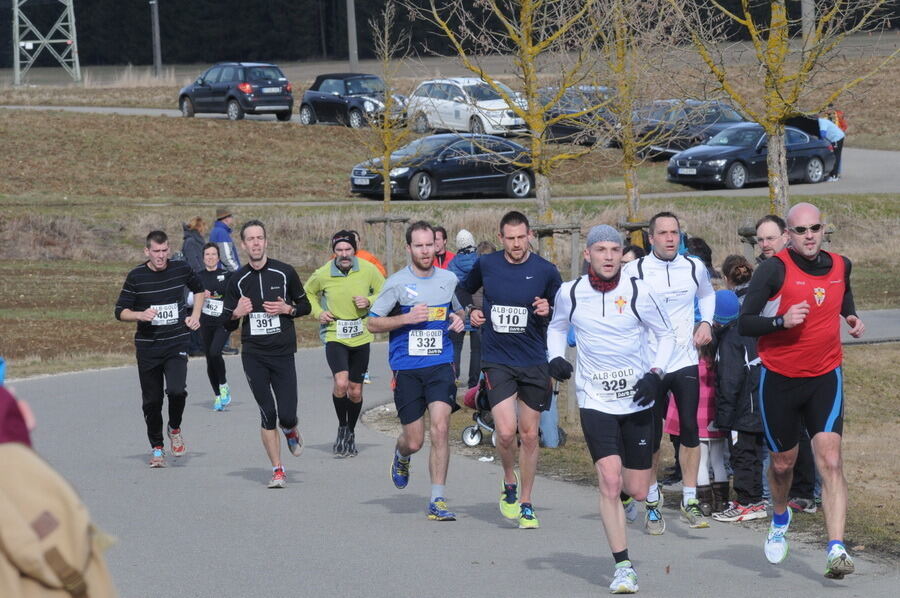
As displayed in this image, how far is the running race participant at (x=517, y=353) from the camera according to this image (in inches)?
384

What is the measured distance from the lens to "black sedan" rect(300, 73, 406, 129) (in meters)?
45.9

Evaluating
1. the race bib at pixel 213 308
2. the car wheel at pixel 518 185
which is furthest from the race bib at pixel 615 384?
the car wheel at pixel 518 185

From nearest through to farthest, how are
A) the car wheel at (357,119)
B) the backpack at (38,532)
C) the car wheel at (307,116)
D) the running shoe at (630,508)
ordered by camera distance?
the backpack at (38,532) → the running shoe at (630,508) → the car wheel at (357,119) → the car wheel at (307,116)

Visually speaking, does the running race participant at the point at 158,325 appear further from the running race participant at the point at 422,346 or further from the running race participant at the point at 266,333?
the running race participant at the point at 422,346

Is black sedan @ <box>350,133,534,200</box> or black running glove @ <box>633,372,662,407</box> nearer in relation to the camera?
black running glove @ <box>633,372,662,407</box>

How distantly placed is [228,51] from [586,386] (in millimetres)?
93672

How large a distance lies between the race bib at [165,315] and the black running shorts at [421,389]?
3.00 meters

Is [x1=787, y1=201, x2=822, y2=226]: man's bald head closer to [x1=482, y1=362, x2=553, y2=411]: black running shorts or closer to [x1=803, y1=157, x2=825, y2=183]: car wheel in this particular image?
[x1=482, y1=362, x2=553, y2=411]: black running shorts

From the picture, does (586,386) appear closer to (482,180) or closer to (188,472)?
(188,472)

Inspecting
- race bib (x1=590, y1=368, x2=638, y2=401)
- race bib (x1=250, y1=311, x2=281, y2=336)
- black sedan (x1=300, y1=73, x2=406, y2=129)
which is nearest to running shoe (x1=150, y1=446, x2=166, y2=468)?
race bib (x1=250, y1=311, x2=281, y2=336)

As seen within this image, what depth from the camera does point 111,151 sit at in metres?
43.9

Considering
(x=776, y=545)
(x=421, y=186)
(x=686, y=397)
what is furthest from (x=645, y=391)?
(x=421, y=186)

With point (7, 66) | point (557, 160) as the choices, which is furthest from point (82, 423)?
point (7, 66)

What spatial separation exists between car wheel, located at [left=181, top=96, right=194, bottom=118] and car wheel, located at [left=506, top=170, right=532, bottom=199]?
17.8 metres
